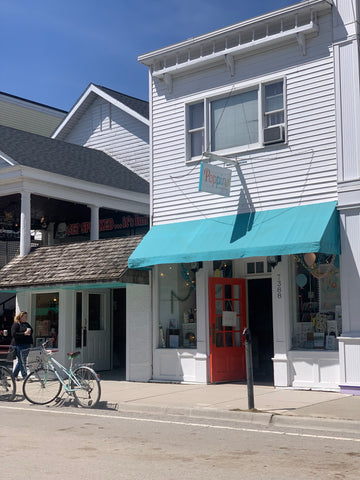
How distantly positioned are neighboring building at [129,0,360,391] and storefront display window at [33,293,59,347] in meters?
3.18

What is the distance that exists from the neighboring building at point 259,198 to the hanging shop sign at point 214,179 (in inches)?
1.3

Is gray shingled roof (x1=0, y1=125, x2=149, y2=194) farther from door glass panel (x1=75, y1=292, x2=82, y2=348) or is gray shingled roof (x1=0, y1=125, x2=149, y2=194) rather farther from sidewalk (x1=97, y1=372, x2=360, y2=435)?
sidewalk (x1=97, y1=372, x2=360, y2=435)

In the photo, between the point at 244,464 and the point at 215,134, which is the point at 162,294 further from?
the point at 244,464

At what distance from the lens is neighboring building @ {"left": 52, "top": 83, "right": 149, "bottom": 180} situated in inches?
940

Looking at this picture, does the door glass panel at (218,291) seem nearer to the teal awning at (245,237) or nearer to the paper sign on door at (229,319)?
the paper sign on door at (229,319)

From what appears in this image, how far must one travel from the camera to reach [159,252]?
48.3ft

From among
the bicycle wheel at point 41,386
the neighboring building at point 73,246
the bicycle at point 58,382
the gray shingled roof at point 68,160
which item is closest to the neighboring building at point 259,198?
the neighboring building at point 73,246

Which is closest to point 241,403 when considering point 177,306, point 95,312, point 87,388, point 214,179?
point 87,388

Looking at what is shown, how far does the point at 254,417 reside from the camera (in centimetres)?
1021

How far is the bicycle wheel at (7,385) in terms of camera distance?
508 inches

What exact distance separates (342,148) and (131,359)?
7.10 metres

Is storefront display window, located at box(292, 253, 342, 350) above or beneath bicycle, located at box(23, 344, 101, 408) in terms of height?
above

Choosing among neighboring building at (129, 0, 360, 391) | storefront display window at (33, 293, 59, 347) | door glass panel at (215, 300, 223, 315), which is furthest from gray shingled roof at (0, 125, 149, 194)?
door glass panel at (215, 300, 223, 315)

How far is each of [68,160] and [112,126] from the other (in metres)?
4.14
